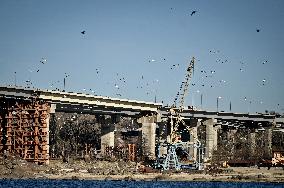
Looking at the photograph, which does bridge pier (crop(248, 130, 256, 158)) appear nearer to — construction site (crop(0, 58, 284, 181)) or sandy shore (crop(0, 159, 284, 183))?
construction site (crop(0, 58, 284, 181))

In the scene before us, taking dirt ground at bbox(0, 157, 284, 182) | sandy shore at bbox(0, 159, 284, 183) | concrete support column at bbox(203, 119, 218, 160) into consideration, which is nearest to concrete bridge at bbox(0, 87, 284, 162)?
concrete support column at bbox(203, 119, 218, 160)

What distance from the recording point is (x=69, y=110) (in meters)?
125

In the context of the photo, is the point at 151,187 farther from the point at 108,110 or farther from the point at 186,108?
the point at 186,108

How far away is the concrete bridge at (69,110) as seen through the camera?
324 ft

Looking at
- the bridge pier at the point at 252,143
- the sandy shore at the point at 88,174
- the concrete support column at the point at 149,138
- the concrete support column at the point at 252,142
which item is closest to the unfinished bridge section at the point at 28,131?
the sandy shore at the point at 88,174

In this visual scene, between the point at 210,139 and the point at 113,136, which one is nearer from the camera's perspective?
the point at 113,136

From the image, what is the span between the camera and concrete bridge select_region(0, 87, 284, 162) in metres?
98.8

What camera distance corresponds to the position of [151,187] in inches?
2687

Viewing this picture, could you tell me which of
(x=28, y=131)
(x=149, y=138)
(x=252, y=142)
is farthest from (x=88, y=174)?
(x=252, y=142)

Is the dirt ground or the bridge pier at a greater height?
the bridge pier

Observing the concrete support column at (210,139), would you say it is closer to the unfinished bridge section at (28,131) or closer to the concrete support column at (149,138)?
the concrete support column at (149,138)

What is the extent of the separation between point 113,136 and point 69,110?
53.7 feet

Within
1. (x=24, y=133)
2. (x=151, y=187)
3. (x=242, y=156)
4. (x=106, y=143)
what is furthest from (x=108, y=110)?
(x=151, y=187)

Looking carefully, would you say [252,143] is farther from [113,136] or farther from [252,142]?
[113,136]
